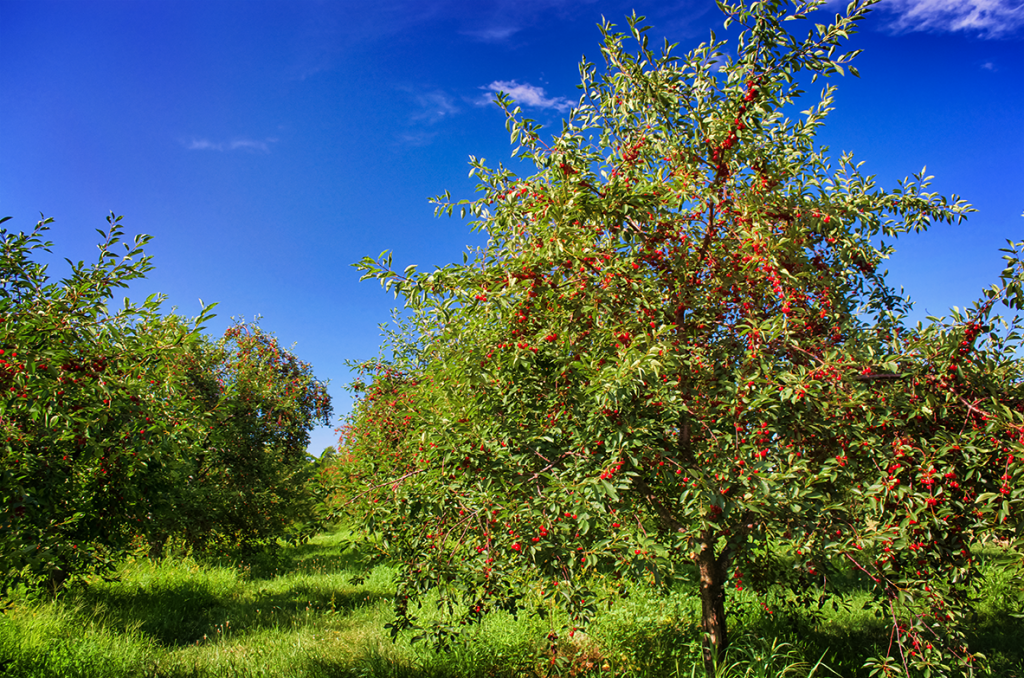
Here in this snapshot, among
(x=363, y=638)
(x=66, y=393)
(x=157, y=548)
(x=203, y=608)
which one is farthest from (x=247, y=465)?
(x=66, y=393)

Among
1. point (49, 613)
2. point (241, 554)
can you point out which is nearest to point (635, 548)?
point (49, 613)

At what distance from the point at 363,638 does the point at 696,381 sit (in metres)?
5.80

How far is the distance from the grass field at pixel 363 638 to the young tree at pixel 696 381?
3.97ft

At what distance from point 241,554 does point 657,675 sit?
1278 cm

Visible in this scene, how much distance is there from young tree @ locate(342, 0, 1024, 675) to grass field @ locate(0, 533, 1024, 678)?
3.97 feet

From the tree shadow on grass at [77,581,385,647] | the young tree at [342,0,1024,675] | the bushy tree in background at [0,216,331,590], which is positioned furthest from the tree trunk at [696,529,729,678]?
the tree shadow on grass at [77,581,385,647]

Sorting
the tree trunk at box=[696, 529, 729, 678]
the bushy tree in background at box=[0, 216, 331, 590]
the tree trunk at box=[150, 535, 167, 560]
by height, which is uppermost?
the bushy tree in background at box=[0, 216, 331, 590]

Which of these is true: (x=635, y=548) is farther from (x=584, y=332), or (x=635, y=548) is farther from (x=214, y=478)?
(x=214, y=478)

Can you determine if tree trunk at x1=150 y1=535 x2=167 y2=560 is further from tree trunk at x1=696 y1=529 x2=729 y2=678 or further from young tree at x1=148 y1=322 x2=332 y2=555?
tree trunk at x1=696 y1=529 x2=729 y2=678

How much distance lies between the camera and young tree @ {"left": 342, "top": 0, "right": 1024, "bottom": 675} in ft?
14.2

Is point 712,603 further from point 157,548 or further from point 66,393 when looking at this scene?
point 157,548

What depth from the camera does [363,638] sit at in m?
7.50

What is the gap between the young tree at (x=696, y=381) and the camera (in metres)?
4.32

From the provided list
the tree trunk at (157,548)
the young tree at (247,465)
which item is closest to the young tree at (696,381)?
the young tree at (247,465)
